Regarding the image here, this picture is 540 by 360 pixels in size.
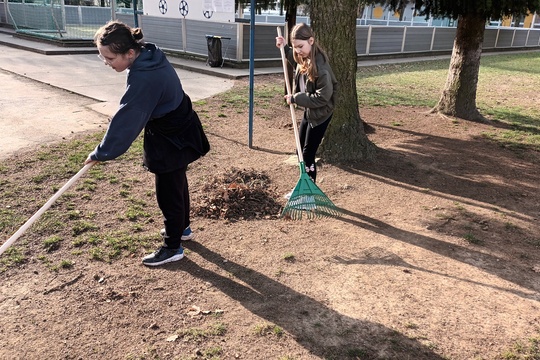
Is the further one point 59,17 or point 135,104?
point 59,17

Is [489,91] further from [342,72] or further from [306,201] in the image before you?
[306,201]

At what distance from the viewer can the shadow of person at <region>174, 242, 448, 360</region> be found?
2.56m

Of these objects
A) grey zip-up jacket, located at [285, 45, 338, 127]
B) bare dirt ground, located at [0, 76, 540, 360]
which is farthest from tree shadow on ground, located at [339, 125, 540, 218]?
grey zip-up jacket, located at [285, 45, 338, 127]

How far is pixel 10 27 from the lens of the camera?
19812 mm

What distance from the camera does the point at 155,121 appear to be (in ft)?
9.53

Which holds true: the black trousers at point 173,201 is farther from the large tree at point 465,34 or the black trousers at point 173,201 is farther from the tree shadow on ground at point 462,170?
the large tree at point 465,34

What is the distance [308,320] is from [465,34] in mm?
6432

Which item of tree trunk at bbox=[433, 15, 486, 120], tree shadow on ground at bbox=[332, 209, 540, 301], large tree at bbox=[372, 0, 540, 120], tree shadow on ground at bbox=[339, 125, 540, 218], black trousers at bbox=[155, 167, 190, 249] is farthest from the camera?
tree trunk at bbox=[433, 15, 486, 120]

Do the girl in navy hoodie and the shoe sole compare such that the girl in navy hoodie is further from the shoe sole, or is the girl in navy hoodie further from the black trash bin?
the black trash bin

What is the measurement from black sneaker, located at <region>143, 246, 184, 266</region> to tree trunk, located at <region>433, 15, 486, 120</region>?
622 cm

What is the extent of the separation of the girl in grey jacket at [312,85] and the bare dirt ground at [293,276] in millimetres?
816

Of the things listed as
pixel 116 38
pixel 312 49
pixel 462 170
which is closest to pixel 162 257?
pixel 116 38

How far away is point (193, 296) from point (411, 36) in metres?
17.6

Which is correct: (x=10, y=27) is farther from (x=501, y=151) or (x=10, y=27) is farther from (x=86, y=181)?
(x=501, y=151)
